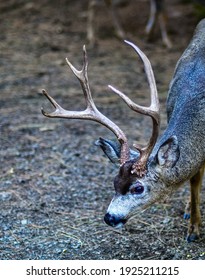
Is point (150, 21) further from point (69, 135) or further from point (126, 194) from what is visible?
point (126, 194)

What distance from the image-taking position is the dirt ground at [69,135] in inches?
199

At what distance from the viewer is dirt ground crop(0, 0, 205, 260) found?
5.05 metres

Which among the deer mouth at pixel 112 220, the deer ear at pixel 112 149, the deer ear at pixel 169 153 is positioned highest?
the deer ear at pixel 169 153

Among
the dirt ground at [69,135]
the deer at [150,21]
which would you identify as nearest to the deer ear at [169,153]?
the dirt ground at [69,135]

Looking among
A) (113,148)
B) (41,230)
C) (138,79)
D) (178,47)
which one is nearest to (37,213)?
(41,230)

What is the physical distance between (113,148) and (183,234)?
3.02ft

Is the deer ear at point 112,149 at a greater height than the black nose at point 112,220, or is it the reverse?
the deer ear at point 112,149

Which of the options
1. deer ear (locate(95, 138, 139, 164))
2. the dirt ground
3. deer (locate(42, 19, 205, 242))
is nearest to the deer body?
deer (locate(42, 19, 205, 242))

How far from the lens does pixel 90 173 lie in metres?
6.28

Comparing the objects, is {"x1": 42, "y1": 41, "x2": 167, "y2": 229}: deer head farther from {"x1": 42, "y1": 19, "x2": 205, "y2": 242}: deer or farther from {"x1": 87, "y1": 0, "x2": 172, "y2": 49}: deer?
{"x1": 87, "y1": 0, "x2": 172, "y2": 49}: deer

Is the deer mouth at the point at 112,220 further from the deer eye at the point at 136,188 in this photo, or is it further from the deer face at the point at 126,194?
the deer eye at the point at 136,188

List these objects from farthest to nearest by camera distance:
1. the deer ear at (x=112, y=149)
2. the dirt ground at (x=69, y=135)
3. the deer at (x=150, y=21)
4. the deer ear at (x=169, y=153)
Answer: the deer at (x=150, y=21) → the dirt ground at (x=69, y=135) → the deer ear at (x=112, y=149) → the deer ear at (x=169, y=153)

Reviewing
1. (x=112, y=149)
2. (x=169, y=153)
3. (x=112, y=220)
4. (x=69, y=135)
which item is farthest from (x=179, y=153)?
(x=69, y=135)
